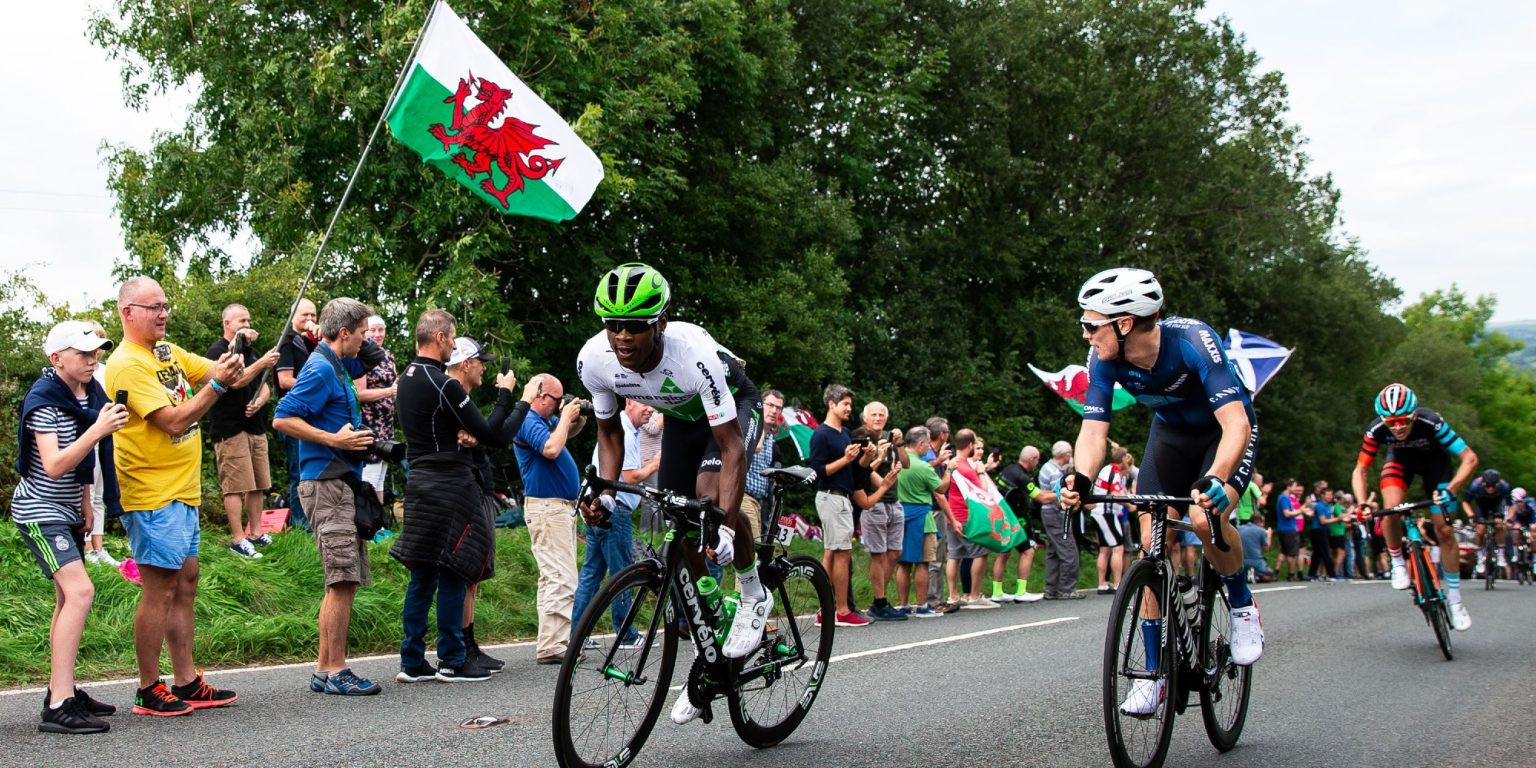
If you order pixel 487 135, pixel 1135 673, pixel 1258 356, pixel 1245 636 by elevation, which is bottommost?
pixel 1135 673

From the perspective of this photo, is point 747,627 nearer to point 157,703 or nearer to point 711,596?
point 711,596

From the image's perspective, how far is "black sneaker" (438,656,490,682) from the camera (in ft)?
28.5

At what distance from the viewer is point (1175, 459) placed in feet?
22.7

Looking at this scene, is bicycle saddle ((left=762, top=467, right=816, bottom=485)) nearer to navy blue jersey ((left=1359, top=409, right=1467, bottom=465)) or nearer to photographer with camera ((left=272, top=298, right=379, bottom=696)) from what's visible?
photographer with camera ((left=272, top=298, right=379, bottom=696))

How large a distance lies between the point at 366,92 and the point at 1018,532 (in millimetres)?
10648

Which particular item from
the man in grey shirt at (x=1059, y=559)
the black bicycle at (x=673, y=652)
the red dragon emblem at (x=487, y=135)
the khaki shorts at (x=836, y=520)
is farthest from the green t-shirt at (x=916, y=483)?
the black bicycle at (x=673, y=652)

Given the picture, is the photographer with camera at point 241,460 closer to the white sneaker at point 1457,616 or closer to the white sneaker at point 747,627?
the white sneaker at point 747,627

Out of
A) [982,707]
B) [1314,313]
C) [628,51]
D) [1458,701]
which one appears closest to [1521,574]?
[1314,313]

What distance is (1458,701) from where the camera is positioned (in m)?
8.65

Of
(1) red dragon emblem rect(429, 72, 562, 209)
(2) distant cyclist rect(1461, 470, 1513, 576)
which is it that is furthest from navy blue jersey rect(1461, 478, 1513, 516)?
(1) red dragon emblem rect(429, 72, 562, 209)

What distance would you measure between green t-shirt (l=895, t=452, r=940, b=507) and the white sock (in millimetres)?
8263

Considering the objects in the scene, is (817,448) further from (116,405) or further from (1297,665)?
(116,405)

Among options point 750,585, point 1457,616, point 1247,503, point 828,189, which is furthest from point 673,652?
point 828,189

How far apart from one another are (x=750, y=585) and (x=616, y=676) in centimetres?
98
